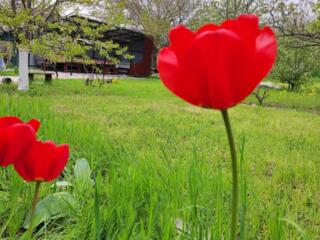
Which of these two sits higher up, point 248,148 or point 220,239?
point 220,239

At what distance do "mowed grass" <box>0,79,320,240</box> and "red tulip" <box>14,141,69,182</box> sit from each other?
0.59ft

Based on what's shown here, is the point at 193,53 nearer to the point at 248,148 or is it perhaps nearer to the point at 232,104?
the point at 232,104

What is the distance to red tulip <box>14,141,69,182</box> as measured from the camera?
620 millimetres

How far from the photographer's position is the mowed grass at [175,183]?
3.55ft

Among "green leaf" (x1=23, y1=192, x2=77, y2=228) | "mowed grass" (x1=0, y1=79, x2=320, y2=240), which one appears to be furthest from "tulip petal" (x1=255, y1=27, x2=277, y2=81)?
"green leaf" (x1=23, y1=192, x2=77, y2=228)

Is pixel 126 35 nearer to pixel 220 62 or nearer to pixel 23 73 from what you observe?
pixel 23 73

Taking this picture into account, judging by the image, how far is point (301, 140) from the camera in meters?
3.92

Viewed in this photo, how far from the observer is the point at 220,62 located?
45 cm

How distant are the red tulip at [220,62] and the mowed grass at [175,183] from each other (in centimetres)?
33

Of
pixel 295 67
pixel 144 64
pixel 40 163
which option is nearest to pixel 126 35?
pixel 144 64

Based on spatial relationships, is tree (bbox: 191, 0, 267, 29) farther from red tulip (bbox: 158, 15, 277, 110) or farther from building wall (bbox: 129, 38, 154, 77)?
red tulip (bbox: 158, 15, 277, 110)

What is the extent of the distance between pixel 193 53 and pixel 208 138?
336 centimetres

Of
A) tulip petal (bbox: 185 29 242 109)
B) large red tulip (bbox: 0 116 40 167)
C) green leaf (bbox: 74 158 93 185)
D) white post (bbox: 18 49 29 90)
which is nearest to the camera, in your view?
tulip petal (bbox: 185 29 242 109)

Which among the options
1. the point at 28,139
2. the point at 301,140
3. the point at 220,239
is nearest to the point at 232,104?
the point at 28,139
